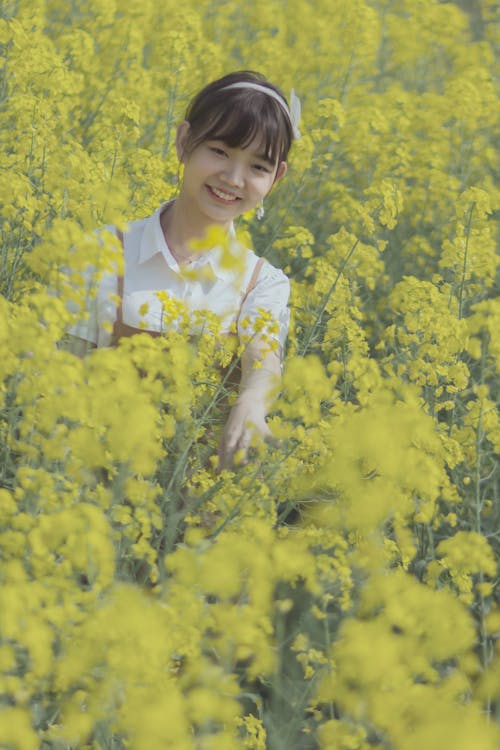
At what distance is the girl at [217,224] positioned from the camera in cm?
266

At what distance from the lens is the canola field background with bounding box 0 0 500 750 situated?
4.82 feet

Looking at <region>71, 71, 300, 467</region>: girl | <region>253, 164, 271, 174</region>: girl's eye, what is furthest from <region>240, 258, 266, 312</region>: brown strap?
<region>253, 164, 271, 174</region>: girl's eye

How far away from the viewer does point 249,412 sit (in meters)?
2.43

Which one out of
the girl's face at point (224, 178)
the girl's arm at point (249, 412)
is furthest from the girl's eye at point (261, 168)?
the girl's arm at point (249, 412)

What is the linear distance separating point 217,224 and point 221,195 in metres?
0.11

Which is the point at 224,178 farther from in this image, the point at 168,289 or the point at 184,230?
the point at 168,289

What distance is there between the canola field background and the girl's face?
24 centimetres

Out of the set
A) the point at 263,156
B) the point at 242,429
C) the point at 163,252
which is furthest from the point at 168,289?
the point at 242,429

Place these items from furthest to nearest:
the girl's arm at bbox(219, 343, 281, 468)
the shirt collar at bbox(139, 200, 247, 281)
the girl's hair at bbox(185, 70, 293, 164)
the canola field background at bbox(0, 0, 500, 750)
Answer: the shirt collar at bbox(139, 200, 247, 281) → the girl's hair at bbox(185, 70, 293, 164) → the girl's arm at bbox(219, 343, 281, 468) → the canola field background at bbox(0, 0, 500, 750)

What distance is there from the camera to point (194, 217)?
9.21 ft

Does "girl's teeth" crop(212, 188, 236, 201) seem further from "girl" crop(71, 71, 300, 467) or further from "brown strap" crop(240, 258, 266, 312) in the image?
"brown strap" crop(240, 258, 266, 312)

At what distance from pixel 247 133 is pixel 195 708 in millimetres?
1760

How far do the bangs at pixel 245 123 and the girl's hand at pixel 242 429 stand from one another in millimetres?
760

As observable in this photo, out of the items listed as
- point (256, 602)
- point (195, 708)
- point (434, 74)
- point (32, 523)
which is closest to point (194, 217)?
point (32, 523)
